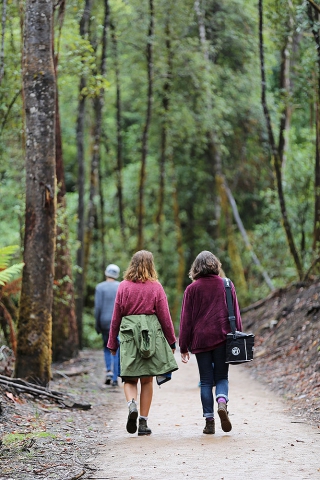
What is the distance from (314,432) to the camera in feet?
25.3

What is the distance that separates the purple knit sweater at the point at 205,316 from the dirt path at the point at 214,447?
1.04 m

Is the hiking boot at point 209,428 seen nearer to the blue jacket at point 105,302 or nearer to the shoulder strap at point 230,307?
the shoulder strap at point 230,307

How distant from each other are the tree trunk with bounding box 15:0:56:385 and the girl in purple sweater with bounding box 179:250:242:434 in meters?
3.00

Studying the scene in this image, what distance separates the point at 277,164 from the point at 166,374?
379 inches

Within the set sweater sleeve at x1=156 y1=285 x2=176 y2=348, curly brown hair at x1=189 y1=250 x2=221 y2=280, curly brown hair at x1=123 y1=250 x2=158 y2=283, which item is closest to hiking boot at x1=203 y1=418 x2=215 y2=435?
sweater sleeve at x1=156 y1=285 x2=176 y2=348

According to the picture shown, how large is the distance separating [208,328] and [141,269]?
1078 mm

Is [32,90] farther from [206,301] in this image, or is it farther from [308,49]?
[308,49]

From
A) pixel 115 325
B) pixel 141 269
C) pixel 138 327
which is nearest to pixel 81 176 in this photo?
pixel 141 269

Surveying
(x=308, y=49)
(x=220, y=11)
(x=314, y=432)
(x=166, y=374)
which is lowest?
(x=314, y=432)

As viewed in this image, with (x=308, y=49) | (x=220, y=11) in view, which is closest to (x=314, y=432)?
(x=308, y=49)

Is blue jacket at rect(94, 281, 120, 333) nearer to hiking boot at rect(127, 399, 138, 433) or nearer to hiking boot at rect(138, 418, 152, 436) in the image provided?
hiking boot at rect(138, 418, 152, 436)

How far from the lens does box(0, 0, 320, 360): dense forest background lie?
61.2 ft

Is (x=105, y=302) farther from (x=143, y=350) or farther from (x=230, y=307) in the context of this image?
(x=230, y=307)

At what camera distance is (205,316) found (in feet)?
25.9
